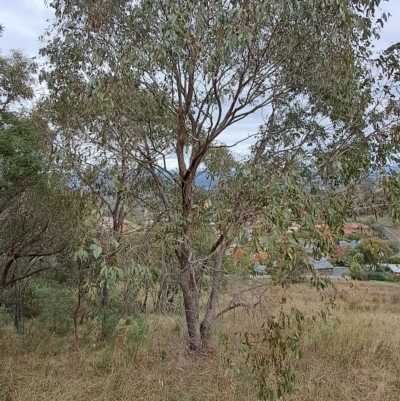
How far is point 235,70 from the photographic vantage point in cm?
352

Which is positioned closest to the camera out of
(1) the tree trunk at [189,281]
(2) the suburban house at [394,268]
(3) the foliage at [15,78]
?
(1) the tree trunk at [189,281]

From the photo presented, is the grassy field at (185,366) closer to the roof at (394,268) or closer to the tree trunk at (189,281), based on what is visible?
the tree trunk at (189,281)

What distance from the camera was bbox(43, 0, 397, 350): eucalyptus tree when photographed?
249 centimetres

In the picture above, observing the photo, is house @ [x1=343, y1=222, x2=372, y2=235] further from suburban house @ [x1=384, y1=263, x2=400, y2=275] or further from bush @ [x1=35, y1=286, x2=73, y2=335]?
suburban house @ [x1=384, y1=263, x2=400, y2=275]

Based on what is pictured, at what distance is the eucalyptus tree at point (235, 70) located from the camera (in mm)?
2492

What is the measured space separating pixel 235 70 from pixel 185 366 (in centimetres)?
291

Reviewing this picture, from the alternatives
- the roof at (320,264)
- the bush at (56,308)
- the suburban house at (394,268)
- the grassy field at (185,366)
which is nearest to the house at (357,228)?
the roof at (320,264)

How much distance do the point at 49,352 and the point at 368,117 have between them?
4810 millimetres

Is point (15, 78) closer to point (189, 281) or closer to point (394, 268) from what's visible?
point (189, 281)

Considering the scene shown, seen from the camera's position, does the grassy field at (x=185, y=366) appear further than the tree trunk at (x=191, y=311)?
No

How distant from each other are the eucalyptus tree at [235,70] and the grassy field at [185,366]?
0.45 meters

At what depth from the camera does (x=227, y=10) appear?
257 centimetres

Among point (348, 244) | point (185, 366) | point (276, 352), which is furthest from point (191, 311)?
point (276, 352)

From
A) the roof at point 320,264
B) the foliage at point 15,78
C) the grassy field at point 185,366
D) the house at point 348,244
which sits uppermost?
the foliage at point 15,78
